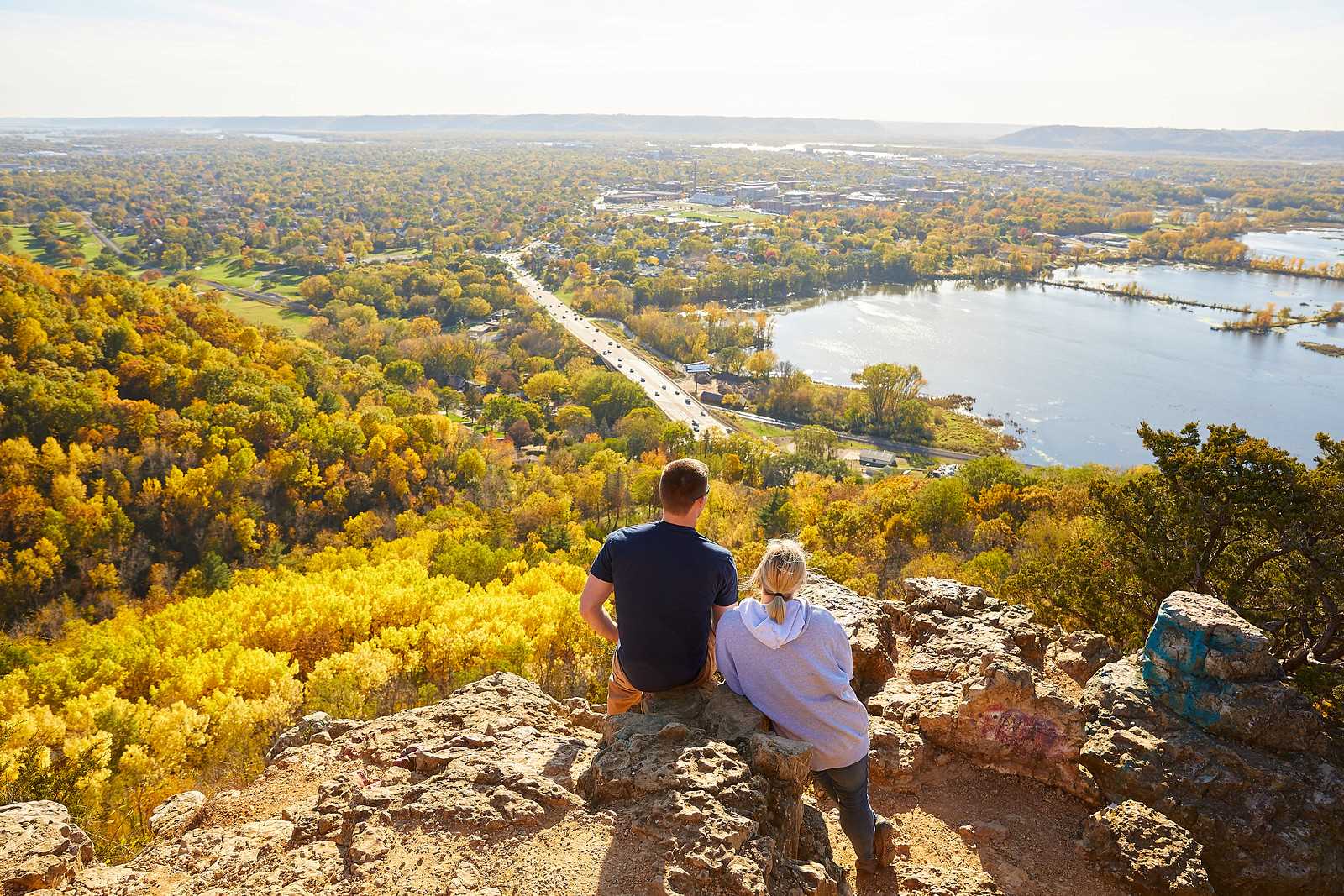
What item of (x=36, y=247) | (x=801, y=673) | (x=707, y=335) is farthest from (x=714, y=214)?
(x=801, y=673)

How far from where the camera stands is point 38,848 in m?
5.24

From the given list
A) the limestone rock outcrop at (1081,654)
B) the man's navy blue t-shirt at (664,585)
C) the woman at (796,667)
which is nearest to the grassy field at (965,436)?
the limestone rock outcrop at (1081,654)

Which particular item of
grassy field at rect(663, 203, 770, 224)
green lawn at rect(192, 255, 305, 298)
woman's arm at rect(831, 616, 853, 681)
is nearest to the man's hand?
woman's arm at rect(831, 616, 853, 681)

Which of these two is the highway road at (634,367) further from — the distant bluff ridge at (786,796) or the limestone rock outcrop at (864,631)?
the distant bluff ridge at (786,796)

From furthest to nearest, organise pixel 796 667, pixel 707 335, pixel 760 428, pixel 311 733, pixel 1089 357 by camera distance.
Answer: pixel 707 335
pixel 1089 357
pixel 760 428
pixel 311 733
pixel 796 667

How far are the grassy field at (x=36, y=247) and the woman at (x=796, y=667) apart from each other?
334ft

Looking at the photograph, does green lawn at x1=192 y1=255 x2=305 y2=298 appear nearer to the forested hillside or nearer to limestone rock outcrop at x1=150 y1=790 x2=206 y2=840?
the forested hillside

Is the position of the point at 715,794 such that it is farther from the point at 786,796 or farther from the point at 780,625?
the point at 780,625

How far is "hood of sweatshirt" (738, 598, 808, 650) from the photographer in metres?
4.54

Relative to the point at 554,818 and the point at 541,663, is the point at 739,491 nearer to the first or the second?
the point at 541,663

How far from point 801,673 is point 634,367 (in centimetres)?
6017

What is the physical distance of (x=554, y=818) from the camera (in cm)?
470

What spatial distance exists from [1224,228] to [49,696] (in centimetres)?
15382

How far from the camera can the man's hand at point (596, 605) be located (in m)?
4.68
